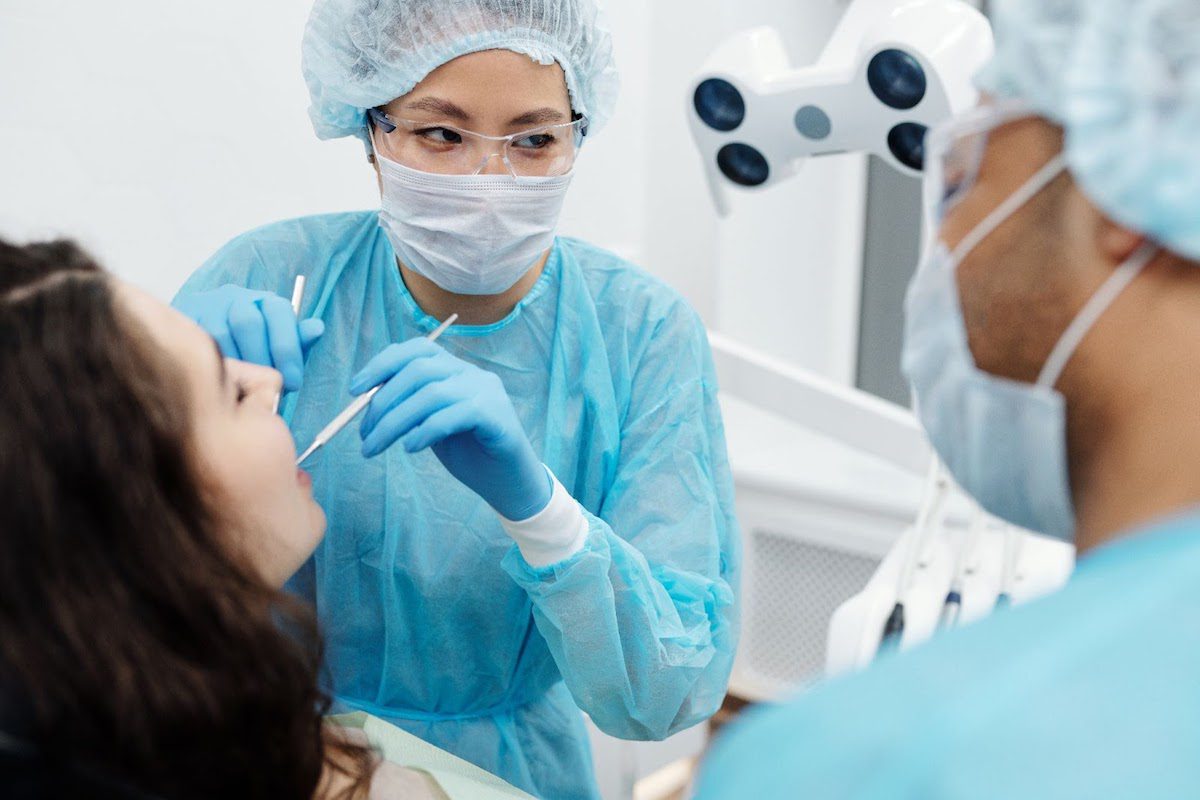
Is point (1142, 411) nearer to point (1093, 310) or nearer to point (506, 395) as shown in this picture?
A: point (1093, 310)

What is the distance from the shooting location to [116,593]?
79cm

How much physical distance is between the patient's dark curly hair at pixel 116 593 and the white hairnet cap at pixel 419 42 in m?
0.52

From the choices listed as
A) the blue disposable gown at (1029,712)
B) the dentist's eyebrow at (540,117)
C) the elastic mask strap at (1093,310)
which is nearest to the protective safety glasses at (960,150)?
the elastic mask strap at (1093,310)

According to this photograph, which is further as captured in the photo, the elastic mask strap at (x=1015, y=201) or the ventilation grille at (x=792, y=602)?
the ventilation grille at (x=792, y=602)

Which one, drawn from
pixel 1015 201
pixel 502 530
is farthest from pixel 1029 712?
pixel 502 530

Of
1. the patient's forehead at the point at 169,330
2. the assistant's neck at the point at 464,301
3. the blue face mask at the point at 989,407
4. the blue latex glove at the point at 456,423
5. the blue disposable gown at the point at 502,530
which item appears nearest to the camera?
the blue face mask at the point at 989,407

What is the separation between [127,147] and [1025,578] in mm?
1407

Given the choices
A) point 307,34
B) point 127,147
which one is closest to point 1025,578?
point 307,34

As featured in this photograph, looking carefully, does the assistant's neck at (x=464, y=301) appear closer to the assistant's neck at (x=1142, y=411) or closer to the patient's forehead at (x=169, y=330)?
the patient's forehead at (x=169, y=330)

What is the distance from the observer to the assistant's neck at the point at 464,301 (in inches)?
56.5

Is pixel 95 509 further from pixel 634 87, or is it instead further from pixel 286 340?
pixel 634 87

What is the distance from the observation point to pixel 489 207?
1332mm

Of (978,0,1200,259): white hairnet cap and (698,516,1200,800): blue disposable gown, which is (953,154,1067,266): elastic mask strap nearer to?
(978,0,1200,259): white hairnet cap

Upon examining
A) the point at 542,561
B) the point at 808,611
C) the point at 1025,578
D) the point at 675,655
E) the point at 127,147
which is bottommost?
the point at 808,611
